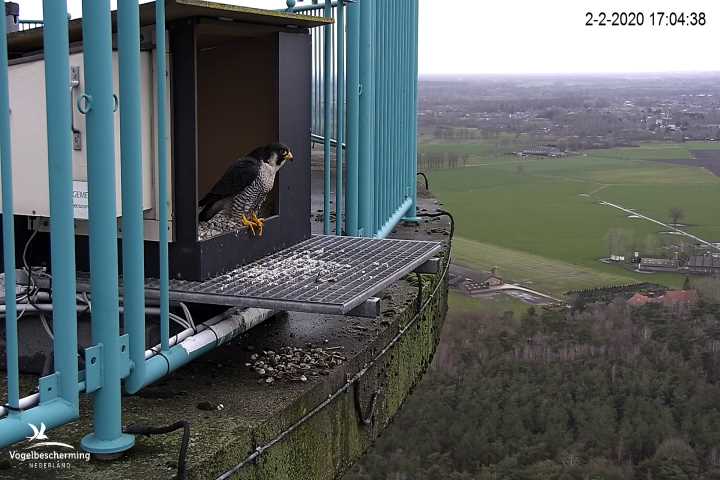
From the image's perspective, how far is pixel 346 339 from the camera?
425 centimetres

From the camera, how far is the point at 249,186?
4254 millimetres

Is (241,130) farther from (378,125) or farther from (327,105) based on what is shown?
(378,125)

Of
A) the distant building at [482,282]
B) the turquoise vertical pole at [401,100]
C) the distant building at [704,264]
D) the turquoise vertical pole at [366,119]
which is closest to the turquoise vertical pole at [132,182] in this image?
the turquoise vertical pole at [366,119]

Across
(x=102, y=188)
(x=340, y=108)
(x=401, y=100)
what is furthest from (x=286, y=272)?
(x=401, y=100)

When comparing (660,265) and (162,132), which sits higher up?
(162,132)

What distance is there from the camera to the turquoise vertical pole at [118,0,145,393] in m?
2.96

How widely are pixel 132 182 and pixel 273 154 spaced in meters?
1.35

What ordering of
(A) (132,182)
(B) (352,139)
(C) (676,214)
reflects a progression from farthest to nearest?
1. (C) (676,214)
2. (B) (352,139)
3. (A) (132,182)

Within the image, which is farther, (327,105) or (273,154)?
(327,105)

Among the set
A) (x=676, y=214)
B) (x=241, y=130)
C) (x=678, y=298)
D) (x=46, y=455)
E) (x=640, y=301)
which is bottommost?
(x=640, y=301)

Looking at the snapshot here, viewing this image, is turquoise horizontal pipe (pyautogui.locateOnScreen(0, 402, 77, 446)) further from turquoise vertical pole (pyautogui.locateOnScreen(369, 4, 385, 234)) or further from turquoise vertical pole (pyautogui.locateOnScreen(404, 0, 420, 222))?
turquoise vertical pole (pyautogui.locateOnScreen(404, 0, 420, 222))

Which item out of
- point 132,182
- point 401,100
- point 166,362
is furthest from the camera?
point 401,100

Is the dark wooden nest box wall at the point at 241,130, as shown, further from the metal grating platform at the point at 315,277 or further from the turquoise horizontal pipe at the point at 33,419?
the turquoise horizontal pipe at the point at 33,419

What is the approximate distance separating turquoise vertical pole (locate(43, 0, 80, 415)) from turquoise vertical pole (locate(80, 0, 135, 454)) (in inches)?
5.4
